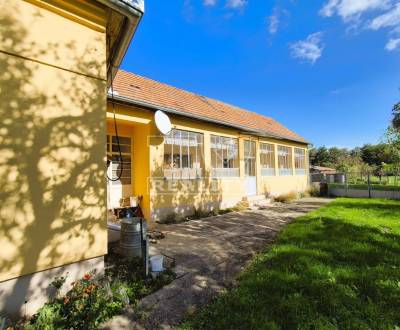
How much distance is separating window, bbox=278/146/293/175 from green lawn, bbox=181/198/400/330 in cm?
1209

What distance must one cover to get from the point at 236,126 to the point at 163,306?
10777 mm

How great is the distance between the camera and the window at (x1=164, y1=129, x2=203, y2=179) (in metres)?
9.74

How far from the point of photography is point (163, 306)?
333 centimetres

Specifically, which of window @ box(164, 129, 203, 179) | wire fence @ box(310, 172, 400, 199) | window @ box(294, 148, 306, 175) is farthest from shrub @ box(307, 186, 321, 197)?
window @ box(164, 129, 203, 179)

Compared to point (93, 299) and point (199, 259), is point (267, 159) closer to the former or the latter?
point (199, 259)

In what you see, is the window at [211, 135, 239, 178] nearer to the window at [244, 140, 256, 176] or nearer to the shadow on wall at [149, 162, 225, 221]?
the shadow on wall at [149, 162, 225, 221]

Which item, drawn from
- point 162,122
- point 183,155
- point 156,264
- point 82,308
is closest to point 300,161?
point 183,155

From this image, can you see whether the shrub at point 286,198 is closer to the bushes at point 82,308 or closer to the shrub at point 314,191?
the shrub at point 314,191

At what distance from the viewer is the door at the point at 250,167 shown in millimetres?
14281

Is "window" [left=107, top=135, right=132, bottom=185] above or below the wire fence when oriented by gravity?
above

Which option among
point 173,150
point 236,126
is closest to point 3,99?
point 173,150

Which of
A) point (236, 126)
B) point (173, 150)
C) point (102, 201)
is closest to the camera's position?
point (102, 201)

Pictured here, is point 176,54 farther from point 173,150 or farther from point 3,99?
point 3,99

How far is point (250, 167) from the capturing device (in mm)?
14734
